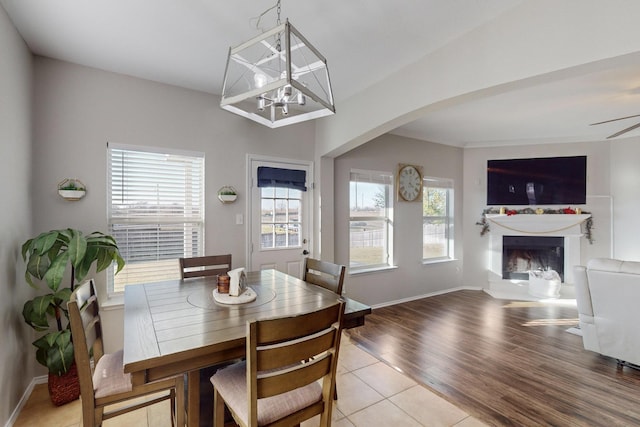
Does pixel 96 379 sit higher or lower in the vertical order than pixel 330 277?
lower

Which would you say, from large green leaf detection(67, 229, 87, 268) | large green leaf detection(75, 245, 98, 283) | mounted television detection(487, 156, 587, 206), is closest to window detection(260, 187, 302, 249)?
large green leaf detection(75, 245, 98, 283)

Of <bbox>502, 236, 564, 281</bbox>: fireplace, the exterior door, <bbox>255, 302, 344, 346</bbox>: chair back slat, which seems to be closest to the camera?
<bbox>255, 302, 344, 346</bbox>: chair back slat

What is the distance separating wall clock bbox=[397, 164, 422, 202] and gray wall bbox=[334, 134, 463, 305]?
0.33 feet

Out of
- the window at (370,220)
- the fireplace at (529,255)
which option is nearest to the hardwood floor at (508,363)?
the window at (370,220)

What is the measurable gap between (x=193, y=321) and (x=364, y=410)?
1371mm

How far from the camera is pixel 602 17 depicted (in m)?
1.59

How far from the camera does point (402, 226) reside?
15.3ft

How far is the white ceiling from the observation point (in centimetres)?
190

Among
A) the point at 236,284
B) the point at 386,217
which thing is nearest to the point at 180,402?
the point at 236,284

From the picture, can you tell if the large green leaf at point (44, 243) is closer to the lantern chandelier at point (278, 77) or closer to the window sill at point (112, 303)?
the window sill at point (112, 303)

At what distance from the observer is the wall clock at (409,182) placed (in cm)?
464

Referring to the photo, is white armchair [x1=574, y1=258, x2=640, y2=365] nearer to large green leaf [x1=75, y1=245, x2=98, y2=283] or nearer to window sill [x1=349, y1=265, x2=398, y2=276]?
window sill [x1=349, y1=265, x2=398, y2=276]

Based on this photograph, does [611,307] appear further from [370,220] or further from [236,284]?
[236,284]

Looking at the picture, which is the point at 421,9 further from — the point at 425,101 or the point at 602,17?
the point at 602,17
